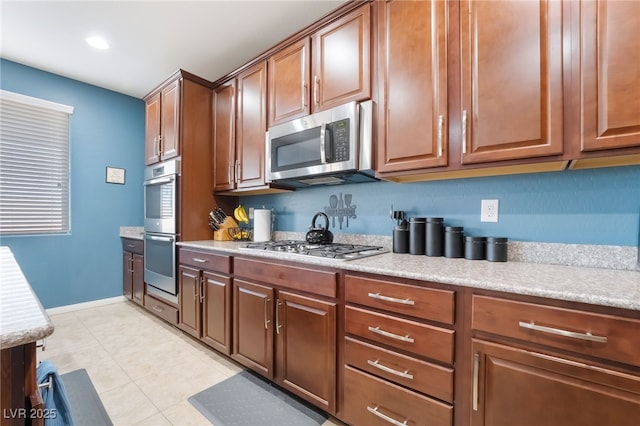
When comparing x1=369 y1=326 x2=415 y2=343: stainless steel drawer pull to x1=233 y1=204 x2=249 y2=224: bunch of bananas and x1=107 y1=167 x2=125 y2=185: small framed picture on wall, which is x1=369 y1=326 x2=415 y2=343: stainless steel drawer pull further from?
x1=107 y1=167 x2=125 y2=185: small framed picture on wall

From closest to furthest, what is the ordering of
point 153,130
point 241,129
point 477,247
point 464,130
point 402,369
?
point 402,369
point 464,130
point 477,247
point 241,129
point 153,130

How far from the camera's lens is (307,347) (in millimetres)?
1505

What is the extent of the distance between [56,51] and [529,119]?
377cm

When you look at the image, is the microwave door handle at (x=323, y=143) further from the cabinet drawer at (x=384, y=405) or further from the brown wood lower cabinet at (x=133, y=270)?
the brown wood lower cabinet at (x=133, y=270)

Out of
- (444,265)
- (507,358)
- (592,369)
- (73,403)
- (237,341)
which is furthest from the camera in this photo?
(237,341)

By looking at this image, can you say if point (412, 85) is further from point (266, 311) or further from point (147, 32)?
point (147, 32)

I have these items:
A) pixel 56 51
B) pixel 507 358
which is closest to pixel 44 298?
pixel 56 51

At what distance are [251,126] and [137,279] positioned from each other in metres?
2.21

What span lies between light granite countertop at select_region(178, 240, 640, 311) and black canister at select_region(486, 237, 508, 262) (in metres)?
0.04

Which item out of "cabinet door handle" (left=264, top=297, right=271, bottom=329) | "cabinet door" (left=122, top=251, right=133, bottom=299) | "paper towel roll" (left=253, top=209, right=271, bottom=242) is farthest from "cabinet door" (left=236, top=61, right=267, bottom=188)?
"cabinet door" (left=122, top=251, right=133, bottom=299)

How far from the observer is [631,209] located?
3.97ft

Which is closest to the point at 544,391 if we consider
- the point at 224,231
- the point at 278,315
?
the point at 278,315

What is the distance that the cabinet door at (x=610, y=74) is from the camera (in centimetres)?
98

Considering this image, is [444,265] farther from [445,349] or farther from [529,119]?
[529,119]
